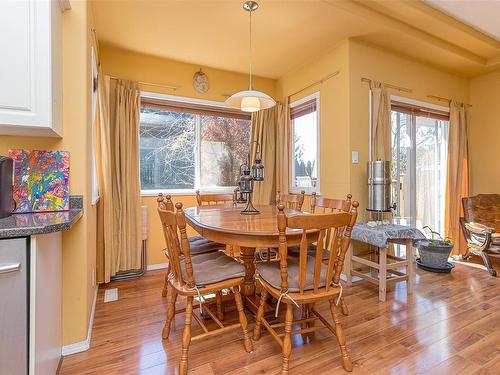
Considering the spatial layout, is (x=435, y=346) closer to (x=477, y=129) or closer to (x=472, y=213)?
(x=472, y=213)

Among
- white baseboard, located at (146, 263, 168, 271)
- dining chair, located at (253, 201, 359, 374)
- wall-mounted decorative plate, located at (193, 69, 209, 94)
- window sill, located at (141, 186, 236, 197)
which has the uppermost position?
wall-mounted decorative plate, located at (193, 69, 209, 94)

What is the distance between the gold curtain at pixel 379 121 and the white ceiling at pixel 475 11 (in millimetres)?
832

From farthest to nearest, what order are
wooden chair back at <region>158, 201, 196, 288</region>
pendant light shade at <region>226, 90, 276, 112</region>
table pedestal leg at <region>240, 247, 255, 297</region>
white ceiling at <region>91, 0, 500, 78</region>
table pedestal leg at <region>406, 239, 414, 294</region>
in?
table pedestal leg at <region>406, 239, 414, 294</region> → white ceiling at <region>91, 0, 500, 78</region> → pendant light shade at <region>226, 90, 276, 112</region> → table pedestal leg at <region>240, 247, 255, 297</region> → wooden chair back at <region>158, 201, 196, 288</region>

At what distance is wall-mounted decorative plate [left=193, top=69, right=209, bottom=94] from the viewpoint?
3429 mm

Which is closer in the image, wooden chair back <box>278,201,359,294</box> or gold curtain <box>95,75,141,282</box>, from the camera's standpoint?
wooden chair back <box>278,201,359,294</box>

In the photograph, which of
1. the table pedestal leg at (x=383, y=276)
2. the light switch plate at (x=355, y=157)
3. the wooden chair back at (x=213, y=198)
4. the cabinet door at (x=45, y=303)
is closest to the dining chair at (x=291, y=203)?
the wooden chair back at (x=213, y=198)

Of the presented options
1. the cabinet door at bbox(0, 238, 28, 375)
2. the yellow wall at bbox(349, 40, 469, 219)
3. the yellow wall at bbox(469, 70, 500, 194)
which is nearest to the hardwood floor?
the cabinet door at bbox(0, 238, 28, 375)

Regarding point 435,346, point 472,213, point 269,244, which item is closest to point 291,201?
point 269,244

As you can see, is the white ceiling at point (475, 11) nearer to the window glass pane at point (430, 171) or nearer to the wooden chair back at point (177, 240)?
the window glass pane at point (430, 171)

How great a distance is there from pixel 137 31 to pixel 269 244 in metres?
2.58

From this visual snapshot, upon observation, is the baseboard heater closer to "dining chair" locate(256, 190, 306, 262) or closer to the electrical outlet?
the electrical outlet

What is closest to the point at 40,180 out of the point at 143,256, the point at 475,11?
the point at 143,256

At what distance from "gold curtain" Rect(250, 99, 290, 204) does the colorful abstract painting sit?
2.45 m

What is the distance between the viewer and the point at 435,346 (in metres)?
1.70
